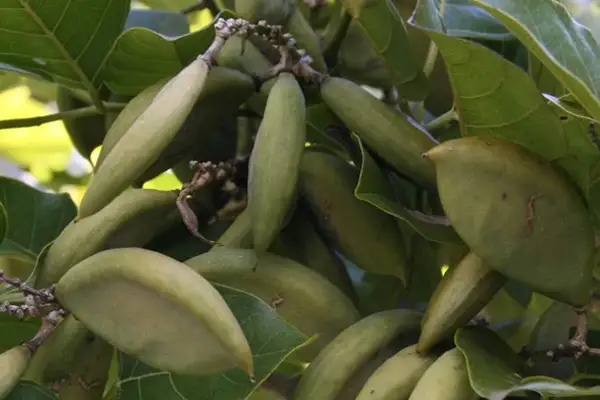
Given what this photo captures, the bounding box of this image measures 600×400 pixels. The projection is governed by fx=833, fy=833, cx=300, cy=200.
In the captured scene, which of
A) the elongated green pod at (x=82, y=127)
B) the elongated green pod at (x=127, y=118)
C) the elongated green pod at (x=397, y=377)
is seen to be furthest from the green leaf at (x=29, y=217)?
the elongated green pod at (x=397, y=377)

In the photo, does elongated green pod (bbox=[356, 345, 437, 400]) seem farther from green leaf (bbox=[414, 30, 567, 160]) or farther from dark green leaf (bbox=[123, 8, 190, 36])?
dark green leaf (bbox=[123, 8, 190, 36])

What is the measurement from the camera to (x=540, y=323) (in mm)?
422

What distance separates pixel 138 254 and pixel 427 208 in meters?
0.18

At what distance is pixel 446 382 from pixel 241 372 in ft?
0.30

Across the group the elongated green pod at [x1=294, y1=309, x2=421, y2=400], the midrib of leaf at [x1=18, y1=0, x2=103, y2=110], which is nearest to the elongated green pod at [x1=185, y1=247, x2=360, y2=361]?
the elongated green pod at [x1=294, y1=309, x2=421, y2=400]

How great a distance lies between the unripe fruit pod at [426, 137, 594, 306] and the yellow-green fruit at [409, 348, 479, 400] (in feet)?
0.15

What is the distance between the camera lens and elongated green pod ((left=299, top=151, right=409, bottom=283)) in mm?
416

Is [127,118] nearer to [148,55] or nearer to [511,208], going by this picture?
[148,55]

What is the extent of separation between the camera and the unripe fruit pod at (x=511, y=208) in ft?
1.12

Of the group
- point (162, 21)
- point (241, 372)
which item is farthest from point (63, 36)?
point (241, 372)

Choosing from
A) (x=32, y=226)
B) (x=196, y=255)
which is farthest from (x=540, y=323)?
(x=32, y=226)

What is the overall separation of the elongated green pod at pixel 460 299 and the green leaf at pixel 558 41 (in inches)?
3.3

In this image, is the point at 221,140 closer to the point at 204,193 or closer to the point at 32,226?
the point at 204,193

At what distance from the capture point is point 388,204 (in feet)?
1.29
